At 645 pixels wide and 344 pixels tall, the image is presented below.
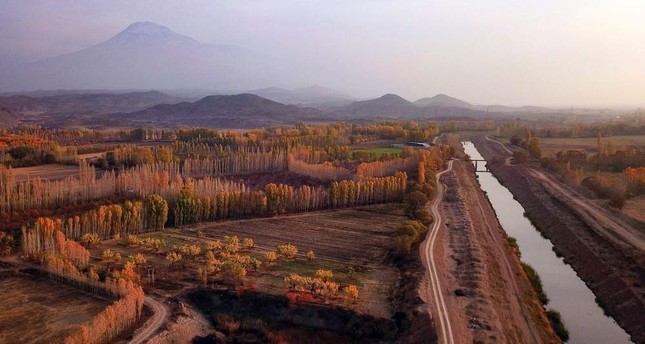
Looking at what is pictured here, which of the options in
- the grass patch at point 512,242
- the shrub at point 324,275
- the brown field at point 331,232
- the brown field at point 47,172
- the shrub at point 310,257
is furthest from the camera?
the brown field at point 47,172

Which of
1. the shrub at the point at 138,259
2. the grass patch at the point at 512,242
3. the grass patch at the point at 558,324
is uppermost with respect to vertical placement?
the shrub at the point at 138,259

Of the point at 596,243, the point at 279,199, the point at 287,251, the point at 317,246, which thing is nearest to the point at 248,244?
the point at 287,251

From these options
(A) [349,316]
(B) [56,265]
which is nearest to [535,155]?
(A) [349,316]

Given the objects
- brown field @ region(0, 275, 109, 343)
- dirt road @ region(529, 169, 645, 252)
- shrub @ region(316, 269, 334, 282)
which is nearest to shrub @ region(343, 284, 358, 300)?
shrub @ region(316, 269, 334, 282)

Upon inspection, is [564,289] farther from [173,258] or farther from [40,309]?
[40,309]

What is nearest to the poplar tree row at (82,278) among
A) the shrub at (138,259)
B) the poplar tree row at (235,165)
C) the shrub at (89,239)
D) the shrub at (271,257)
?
the shrub at (89,239)

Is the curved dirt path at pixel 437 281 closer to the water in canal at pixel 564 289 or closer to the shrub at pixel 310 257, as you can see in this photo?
the water in canal at pixel 564 289

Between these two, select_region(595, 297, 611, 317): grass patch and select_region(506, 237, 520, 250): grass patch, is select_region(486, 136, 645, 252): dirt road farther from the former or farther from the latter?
select_region(595, 297, 611, 317): grass patch
